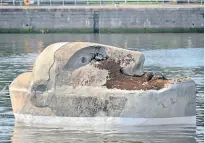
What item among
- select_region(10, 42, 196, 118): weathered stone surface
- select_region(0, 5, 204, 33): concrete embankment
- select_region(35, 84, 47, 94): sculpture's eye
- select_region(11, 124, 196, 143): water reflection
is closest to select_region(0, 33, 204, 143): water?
select_region(11, 124, 196, 143): water reflection

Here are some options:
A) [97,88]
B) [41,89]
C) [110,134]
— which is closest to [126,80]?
[97,88]

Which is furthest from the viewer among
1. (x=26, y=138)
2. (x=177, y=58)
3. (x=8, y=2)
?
(x=8, y=2)

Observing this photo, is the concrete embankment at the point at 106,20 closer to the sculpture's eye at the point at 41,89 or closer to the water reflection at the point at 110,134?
the sculpture's eye at the point at 41,89

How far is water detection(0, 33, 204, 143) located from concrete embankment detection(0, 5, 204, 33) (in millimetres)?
2709

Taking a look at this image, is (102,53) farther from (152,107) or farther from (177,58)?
(177,58)

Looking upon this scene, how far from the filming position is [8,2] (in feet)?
245

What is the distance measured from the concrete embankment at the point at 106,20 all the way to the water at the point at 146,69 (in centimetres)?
271

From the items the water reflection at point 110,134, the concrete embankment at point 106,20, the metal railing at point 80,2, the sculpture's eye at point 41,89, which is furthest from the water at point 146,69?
the metal railing at point 80,2

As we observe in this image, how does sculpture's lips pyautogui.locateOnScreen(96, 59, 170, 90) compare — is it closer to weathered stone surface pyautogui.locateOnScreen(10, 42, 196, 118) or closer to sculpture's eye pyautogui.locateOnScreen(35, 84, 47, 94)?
weathered stone surface pyautogui.locateOnScreen(10, 42, 196, 118)

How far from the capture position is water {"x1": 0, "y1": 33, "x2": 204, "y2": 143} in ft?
63.1

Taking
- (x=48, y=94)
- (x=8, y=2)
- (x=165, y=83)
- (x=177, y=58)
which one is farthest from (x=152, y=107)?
(x=8, y=2)

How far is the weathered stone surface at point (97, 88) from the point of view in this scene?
1966 centimetres

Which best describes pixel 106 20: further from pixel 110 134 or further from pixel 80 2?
pixel 110 134

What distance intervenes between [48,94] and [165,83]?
7.54 ft
